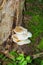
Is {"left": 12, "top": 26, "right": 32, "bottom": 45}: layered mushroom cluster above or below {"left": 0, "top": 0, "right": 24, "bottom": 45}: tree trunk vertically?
below

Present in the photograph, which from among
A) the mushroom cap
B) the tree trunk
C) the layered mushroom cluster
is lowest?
the layered mushroom cluster

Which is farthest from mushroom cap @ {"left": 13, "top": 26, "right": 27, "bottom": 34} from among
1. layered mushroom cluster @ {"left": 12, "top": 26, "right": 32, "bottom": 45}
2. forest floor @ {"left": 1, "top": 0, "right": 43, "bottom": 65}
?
forest floor @ {"left": 1, "top": 0, "right": 43, "bottom": 65}

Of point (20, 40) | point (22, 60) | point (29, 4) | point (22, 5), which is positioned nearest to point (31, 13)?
point (29, 4)

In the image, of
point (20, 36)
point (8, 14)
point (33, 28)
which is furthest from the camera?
point (33, 28)

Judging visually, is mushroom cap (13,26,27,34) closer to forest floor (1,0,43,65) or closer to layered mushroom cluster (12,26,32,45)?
layered mushroom cluster (12,26,32,45)

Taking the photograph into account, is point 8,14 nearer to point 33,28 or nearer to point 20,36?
point 20,36

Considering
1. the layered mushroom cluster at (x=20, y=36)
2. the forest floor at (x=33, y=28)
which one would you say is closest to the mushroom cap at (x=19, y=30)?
the layered mushroom cluster at (x=20, y=36)

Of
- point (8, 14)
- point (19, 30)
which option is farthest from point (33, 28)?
point (8, 14)
